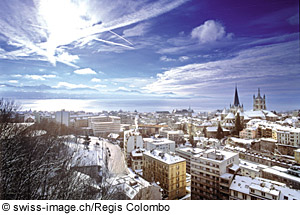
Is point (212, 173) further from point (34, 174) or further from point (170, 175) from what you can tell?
point (34, 174)

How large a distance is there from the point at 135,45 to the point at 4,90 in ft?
5.90

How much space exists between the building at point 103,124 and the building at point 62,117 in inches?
15.0

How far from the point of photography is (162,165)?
237cm

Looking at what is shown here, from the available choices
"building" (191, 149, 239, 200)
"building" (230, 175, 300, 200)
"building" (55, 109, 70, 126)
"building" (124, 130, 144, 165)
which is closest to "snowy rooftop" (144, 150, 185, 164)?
"building" (191, 149, 239, 200)

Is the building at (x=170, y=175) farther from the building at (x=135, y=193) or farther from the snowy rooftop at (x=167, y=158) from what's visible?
the building at (x=135, y=193)

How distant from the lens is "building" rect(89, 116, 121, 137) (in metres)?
2.78

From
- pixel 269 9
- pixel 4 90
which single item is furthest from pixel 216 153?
pixel 4 90

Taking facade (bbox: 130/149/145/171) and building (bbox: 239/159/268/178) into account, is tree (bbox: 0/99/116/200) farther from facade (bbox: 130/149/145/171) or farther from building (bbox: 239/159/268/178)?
building (bbox: 239/159/268/178)

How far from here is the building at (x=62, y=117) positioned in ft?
8.08

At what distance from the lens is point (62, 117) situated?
2.54 metres

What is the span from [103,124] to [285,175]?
117 inches

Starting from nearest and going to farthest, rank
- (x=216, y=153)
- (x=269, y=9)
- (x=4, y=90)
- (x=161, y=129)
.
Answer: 1. (x=269, y=9)
2. (x=4, y=90)
3. (x=216, y=153)
4. (x=161, y=129)

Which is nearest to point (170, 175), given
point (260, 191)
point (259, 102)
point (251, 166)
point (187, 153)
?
point (187, 153)
